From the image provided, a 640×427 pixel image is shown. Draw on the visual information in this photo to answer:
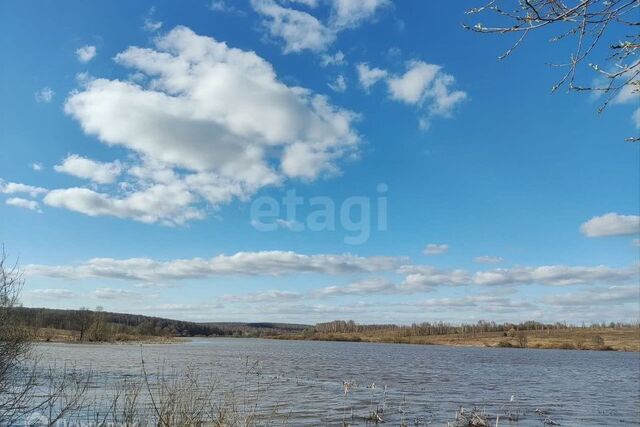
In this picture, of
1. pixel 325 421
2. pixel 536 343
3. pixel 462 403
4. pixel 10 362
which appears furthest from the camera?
pixel 536 343

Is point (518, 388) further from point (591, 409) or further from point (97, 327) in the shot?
point (97, 327)

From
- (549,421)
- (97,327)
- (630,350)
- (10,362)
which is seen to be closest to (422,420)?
(549,421)

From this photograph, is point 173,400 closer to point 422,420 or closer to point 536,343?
point 422,420

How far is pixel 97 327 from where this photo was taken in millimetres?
121375

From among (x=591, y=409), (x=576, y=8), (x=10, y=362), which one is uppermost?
(x=576, y=8)

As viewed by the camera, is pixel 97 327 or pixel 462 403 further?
pixel 97 327

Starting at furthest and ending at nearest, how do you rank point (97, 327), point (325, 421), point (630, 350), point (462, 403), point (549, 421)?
point (630, 350) → point (97, 327) → point (462, 403) → point (549, 421) → point (325, 421)

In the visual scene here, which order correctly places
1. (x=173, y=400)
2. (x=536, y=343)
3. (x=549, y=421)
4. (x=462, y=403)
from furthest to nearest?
(x=536, y=343) < (x=462, y=403) < (x=549, y=421) < (x=173, y=400)

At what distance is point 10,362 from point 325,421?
491 inches

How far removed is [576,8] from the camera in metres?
4.74

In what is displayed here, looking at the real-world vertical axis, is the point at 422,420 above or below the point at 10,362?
below

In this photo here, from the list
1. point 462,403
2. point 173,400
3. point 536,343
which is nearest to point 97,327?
point 462,403

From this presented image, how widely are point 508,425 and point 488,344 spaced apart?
585ft

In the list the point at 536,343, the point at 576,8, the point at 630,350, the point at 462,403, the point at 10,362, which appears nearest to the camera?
the point at 576,8
